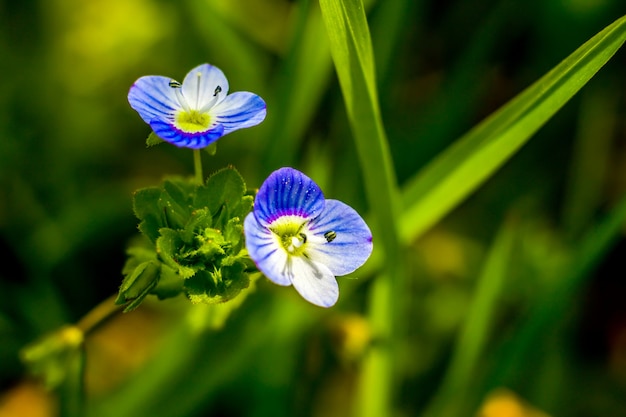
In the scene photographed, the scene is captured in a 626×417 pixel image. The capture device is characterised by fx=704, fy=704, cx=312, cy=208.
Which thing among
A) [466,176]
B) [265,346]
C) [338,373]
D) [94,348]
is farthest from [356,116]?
[94,348]

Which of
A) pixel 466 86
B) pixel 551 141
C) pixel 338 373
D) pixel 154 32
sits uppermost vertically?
pixel 551 141

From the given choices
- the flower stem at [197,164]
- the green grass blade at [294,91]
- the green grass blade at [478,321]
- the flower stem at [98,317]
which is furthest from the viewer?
the green grass blade at [294,91]

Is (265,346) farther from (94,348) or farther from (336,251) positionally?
(336,251)

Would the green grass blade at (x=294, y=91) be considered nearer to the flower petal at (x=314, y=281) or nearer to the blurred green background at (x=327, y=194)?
the blurred green background at (x=327, y=194)

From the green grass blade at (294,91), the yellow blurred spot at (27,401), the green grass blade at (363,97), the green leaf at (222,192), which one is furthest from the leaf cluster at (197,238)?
the yellow blurred spot at (27,401)

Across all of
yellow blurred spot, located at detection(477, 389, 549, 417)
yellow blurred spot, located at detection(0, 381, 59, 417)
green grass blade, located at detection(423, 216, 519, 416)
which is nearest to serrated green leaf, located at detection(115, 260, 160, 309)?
green grass blade, located at detection(423, 216, 519, 416)
